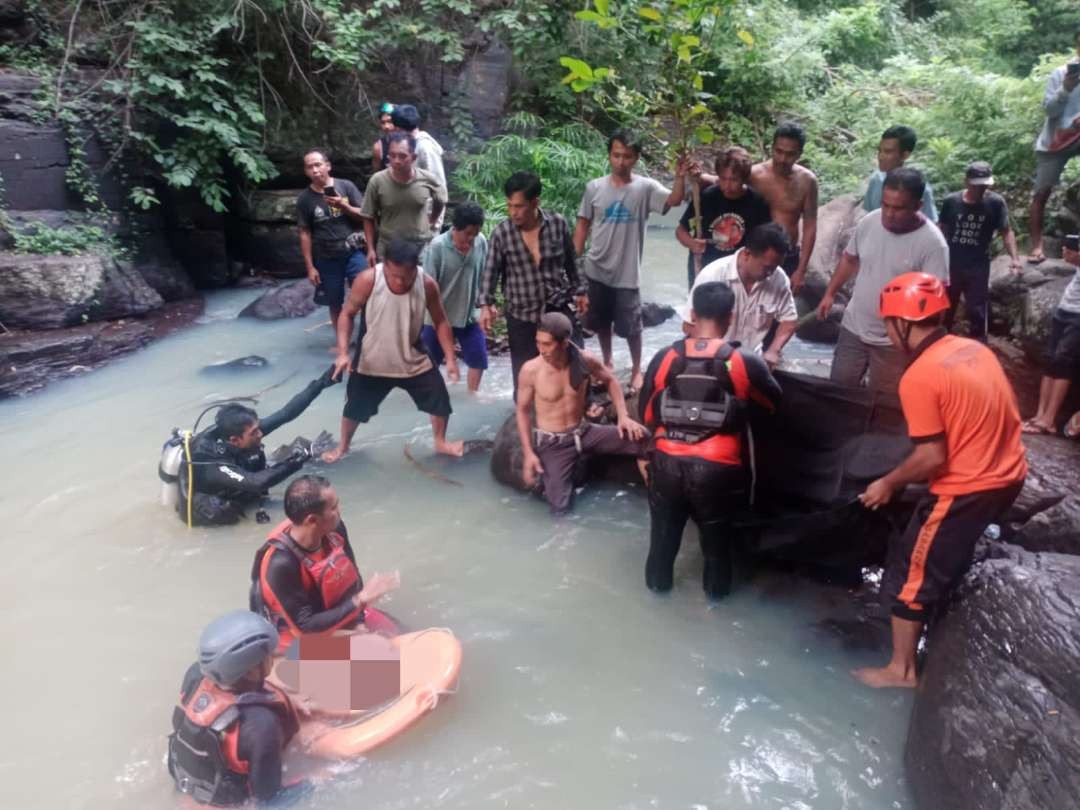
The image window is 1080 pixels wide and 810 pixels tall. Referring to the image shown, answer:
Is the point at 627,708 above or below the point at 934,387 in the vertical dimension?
below

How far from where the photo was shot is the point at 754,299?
4.91 metres

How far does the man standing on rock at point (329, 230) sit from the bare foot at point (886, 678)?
18.8 feet

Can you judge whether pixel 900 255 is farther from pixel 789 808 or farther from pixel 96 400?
pixel 96 400

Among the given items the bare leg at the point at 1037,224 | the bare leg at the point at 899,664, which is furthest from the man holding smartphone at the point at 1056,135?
the bare leg at the point at 899,664

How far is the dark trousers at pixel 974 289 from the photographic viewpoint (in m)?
6.00

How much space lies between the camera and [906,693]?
3783 mm

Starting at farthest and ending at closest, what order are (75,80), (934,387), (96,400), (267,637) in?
1. (75,80)
2. (96,400)
3. (934,387)
4. (267,637)

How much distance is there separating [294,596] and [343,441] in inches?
107

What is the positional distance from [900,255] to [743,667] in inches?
102

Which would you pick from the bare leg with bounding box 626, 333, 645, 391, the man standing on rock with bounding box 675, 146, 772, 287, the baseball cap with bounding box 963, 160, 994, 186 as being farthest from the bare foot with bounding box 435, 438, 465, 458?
the baseball cap with bounding box 963, 160, 994, 186

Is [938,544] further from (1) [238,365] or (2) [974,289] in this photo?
(1) [238,365]

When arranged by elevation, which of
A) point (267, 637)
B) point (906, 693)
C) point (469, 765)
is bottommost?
point (469, 765)

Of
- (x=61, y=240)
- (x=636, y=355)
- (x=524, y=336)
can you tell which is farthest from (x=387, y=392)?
(x=61, y=240)

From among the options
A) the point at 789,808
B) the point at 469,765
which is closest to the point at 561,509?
the point at 469,765
